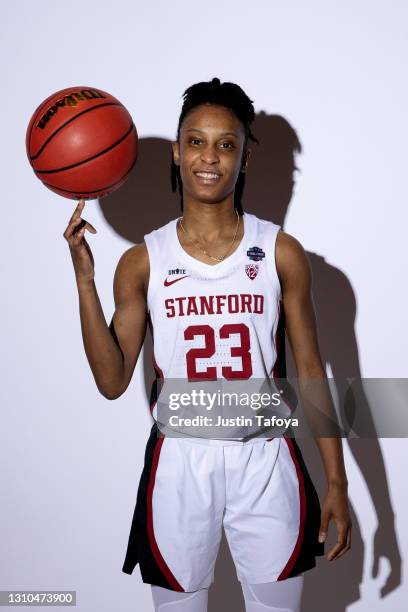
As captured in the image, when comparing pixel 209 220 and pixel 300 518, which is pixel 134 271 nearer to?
pixel 209 220

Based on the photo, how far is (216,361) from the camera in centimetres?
195

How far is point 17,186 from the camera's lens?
276 cm

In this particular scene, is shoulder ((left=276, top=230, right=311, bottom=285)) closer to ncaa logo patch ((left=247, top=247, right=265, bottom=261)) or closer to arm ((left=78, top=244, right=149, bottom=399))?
ncaa logo patch ((left=247, top=247, right=265, bottom=261))

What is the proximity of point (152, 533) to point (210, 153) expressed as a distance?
927mm

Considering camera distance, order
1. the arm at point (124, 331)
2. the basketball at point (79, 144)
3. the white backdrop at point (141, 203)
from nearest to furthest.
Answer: the basketball at point (79, 144) < the arm at point (124, 331) < the white backdrop at point (141, 203)

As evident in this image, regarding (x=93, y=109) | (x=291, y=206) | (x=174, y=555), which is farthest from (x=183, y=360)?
(x=291, y=206)

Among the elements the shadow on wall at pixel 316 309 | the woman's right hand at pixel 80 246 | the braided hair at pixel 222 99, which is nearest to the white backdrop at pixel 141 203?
the shadow on wall at pixel 316 309

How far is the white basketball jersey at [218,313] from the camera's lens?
1942 mm

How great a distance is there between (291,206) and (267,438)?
96cm

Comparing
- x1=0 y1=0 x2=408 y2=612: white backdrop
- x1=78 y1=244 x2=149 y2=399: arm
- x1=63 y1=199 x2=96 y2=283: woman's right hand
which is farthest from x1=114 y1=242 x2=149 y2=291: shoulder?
x1=0 y1=0 x2=408 y2=612: white backdrop

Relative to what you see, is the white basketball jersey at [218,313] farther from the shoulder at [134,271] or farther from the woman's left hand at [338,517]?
the woman's left hand at [338,517]

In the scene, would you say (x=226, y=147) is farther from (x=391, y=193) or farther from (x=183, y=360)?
(x=391, y=193)

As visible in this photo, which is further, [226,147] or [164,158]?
[164,158]

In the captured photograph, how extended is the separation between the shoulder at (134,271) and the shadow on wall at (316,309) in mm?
687
